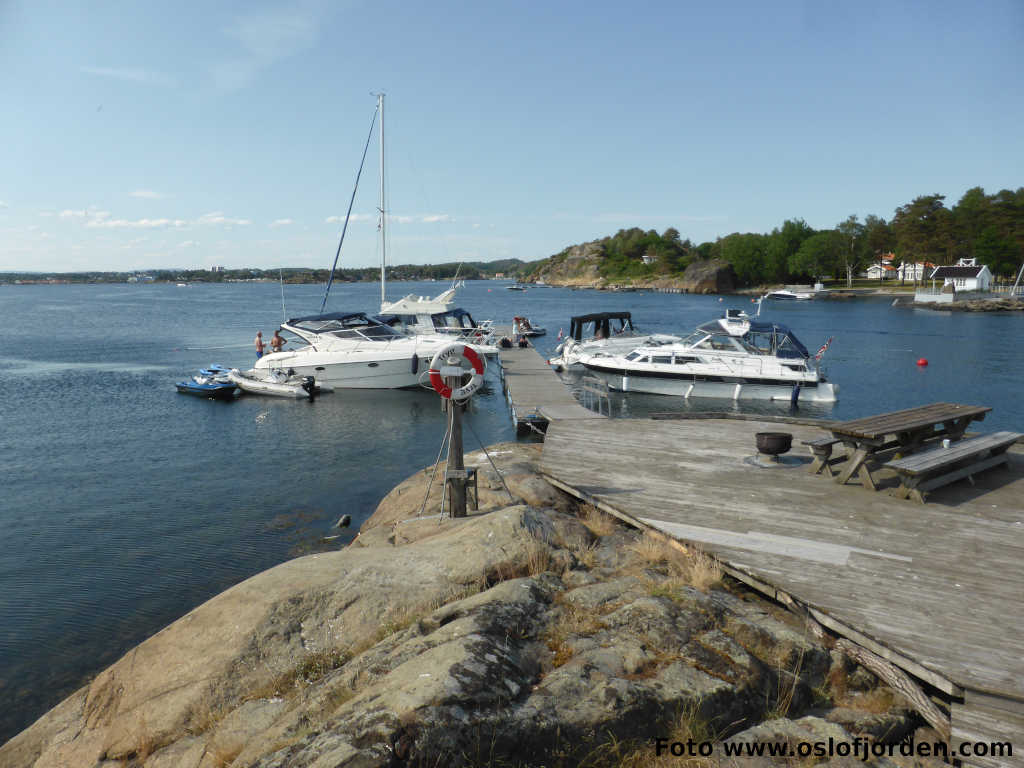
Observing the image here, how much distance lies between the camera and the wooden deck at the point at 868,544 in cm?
502

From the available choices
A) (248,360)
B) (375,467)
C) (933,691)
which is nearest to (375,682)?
(933,691)

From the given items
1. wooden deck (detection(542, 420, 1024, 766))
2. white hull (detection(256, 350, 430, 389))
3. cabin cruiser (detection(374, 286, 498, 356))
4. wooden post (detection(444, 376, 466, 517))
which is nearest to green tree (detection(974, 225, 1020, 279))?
cabin cruiser (detection(374, 286, 498, 356))

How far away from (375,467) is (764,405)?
16358 mm

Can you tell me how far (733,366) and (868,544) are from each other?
20.3 m

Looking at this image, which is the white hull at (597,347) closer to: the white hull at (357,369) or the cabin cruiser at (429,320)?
the cabin cruiser at (429,320)

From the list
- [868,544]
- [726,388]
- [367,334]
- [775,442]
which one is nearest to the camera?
[868,544]

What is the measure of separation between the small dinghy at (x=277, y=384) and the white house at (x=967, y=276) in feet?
325

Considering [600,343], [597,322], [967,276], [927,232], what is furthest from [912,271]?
[600,343]

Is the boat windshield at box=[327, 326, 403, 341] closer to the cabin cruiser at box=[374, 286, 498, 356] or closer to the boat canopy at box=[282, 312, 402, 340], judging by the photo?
the boat canopy at box=[282, 312, 402, 340]

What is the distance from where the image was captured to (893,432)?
8.41 m

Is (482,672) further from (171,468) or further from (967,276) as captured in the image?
(967,276)

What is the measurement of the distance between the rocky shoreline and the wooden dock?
25.5 ft

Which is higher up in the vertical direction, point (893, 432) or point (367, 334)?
point (893, 432)

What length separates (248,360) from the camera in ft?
138
